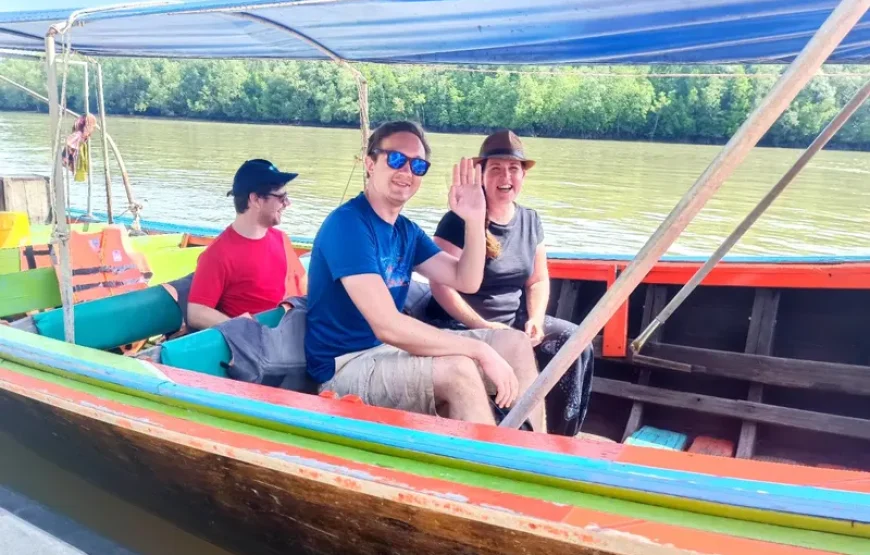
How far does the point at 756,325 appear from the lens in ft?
12.0

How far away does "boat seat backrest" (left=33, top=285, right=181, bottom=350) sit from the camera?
304cm

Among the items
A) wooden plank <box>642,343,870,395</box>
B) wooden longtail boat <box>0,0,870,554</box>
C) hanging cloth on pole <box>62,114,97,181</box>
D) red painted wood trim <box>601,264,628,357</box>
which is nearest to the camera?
wooden longtail boat <box>0,0,870,554</box>

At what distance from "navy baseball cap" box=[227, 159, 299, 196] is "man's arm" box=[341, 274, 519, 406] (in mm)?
1036

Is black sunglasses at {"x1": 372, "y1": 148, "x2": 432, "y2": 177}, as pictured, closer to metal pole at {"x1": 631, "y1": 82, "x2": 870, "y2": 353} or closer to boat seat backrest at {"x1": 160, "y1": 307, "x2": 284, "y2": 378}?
boat seat backrest at {"x1": 160, "y1": 307, "x2": 284, "y2": 378}

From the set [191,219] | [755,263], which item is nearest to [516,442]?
[755,263]

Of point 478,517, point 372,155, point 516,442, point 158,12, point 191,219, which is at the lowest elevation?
point 191,219

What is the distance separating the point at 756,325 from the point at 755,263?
32 centimetres

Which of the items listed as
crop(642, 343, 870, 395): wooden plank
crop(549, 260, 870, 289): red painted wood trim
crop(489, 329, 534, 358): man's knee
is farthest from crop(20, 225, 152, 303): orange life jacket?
crop(642, 343, 870, 395): wooden plank

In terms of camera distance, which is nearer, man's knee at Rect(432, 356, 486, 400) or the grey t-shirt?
man's knee at Rect(432, 356, 486, 400)

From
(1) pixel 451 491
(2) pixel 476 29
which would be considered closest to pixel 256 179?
(2) pixel 476 29

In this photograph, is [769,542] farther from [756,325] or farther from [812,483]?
[756,325]

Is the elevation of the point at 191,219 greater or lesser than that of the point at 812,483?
lesser

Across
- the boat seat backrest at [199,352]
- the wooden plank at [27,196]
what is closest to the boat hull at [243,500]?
the boat seat backrest at [199,352]

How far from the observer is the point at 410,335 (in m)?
2.33
